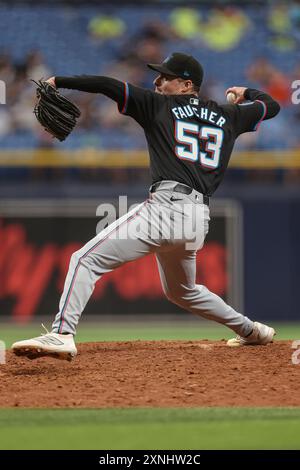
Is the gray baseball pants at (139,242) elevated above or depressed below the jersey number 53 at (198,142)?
below

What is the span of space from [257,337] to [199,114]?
5.13 ft

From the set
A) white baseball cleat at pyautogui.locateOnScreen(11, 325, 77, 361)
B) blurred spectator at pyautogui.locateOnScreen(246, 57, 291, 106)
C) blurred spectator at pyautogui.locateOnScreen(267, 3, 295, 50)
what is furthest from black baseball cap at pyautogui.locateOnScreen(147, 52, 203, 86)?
blurred spectator at pyautogui.locateOnScreen(267, 3, 295, 50)

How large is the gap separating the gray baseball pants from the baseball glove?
26.0 inches

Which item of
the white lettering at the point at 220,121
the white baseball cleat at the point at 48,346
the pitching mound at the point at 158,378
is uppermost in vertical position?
the white lettering at the point at 220,121

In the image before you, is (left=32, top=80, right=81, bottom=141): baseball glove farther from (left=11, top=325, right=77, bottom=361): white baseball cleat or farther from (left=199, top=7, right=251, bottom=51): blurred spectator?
(left=199, top=7, right=251, bottom=51): blurred spectator

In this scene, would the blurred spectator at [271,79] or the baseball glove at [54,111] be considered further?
the blurred spectator at [271,79]

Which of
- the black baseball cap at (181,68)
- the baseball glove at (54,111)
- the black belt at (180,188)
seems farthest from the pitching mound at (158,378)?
the black baseball cap at (181,68)

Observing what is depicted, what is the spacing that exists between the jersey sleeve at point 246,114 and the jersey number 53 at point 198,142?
178 millimetres

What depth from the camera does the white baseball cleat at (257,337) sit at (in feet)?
17.8

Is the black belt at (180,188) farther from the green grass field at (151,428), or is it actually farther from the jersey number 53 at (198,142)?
the green grass field at (151,428)

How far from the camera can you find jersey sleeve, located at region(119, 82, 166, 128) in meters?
4.59

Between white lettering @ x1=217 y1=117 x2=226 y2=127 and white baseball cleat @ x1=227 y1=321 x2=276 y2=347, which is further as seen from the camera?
white baseball cleat @ x1=227 y1=321 x2=276 y2=347

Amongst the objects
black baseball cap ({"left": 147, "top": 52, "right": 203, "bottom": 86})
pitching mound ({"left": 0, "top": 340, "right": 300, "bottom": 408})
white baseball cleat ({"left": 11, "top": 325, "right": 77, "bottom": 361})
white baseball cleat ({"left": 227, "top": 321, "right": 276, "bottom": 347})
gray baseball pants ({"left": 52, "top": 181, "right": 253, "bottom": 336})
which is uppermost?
black baseball cap ({"left": 147, "top": 52, "right": 203, "bottom": 86})

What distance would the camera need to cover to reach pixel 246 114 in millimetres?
5070
